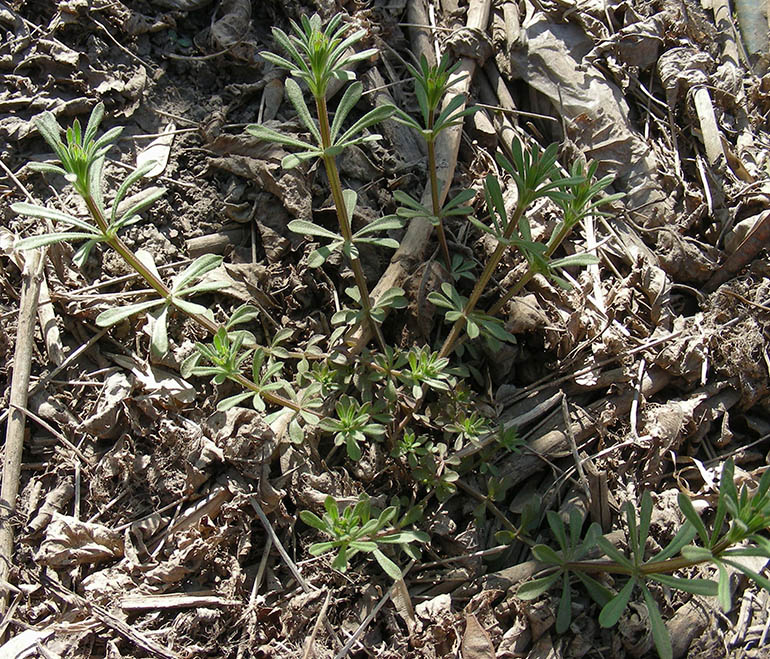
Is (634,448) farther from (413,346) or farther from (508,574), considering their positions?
(413,346)

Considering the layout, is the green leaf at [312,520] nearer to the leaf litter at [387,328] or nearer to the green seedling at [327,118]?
the leaf litter at [387,328]

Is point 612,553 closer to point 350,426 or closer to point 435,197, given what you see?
point 350,426

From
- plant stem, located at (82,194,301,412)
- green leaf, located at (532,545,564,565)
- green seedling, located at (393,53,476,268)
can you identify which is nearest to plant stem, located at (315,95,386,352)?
green seedling, located at (393,53,476,268)

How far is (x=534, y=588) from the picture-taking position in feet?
8.42

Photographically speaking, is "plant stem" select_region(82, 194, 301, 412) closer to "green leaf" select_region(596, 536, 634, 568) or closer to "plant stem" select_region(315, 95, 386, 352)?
"plant stem" select_region(315, 95, 386, 352)

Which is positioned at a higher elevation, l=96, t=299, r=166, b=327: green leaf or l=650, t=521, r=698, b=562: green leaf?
l=96, t=299, r=166, b=327: green leaf

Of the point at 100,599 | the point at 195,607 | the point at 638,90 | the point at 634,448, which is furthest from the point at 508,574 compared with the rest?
the point at 638,90

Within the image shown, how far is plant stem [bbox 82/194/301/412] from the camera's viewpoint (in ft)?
7.84

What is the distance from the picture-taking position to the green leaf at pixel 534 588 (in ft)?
8.38

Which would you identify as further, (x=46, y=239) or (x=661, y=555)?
(x=46, y=239)

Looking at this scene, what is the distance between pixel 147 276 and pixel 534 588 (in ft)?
6.27

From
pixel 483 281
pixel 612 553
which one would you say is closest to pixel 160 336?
pixel 483 281

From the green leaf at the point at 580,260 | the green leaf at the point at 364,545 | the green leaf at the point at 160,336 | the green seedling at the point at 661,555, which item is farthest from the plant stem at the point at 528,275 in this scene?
the green leaf at the point at 160,336

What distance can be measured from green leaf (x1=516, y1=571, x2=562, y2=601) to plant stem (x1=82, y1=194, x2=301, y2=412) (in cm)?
114
